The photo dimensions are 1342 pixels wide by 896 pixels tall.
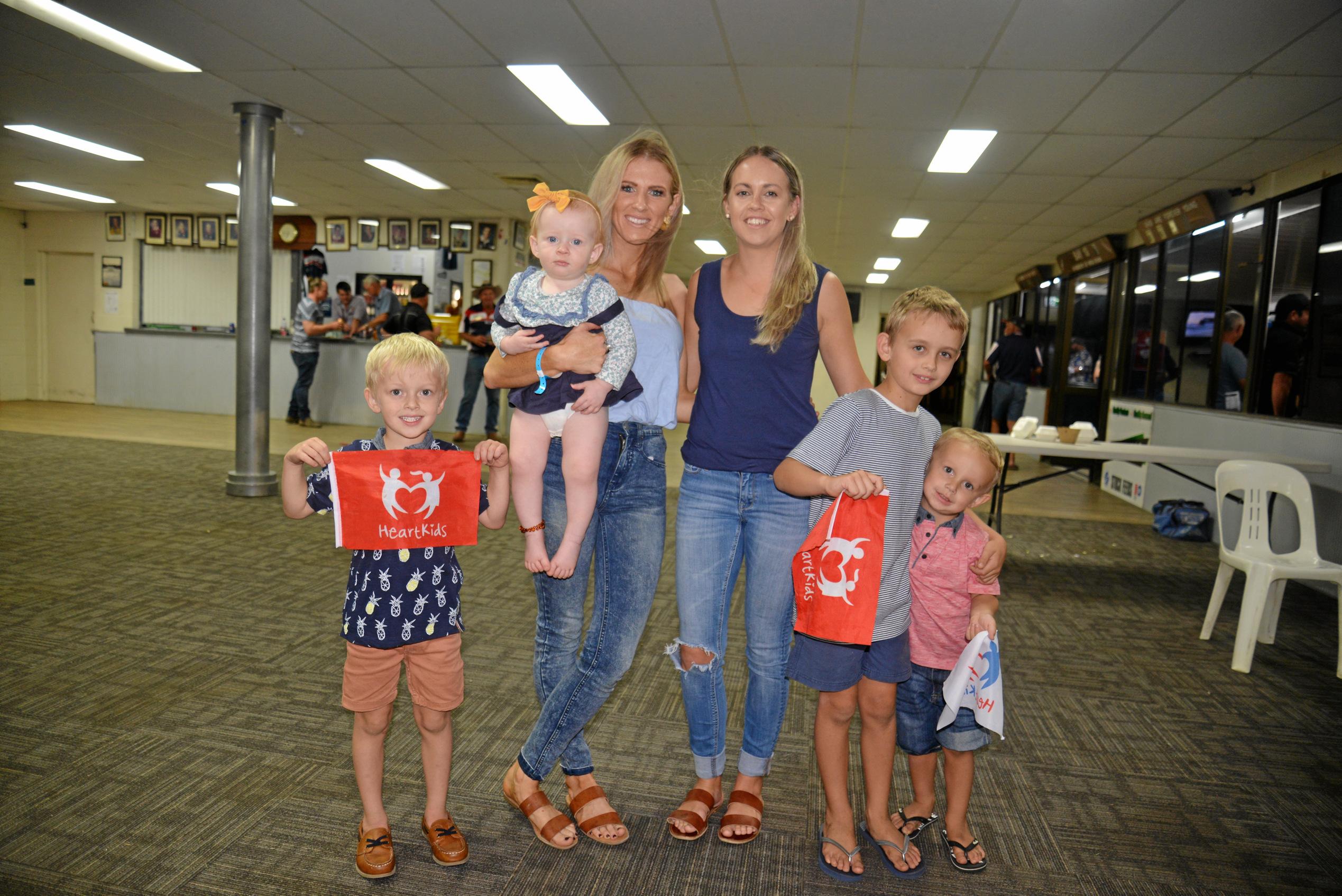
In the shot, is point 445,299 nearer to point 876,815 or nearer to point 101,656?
point 101,656

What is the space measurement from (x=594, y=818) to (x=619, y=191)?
140 cm

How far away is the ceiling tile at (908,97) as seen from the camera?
4.62 meters

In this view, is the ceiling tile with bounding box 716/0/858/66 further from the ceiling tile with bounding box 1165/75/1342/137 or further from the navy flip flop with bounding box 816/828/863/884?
the navy flip flop with bounding box 816/828/863/884

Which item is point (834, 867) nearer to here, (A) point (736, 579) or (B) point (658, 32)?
(A) point (736, 579)

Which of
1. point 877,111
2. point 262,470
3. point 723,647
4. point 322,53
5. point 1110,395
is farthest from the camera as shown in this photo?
point 1110,395

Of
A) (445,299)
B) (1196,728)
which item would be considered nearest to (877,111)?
(1196,728)

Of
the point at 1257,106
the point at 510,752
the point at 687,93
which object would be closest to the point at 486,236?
the point at 687,93

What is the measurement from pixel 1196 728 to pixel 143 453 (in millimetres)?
7889

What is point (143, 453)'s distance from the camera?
7180 mm

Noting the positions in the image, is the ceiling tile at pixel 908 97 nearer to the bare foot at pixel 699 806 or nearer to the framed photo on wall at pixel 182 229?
the bare foot at pixel 699 806

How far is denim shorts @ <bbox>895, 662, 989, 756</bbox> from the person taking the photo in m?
1.82

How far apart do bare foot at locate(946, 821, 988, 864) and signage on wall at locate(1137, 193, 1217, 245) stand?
22.4 feet

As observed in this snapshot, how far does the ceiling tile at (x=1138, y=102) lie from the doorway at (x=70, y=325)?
43.1ft

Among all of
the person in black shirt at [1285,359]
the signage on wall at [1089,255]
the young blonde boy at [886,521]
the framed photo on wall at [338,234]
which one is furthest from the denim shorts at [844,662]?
the framed photo on wall at [338,234]
